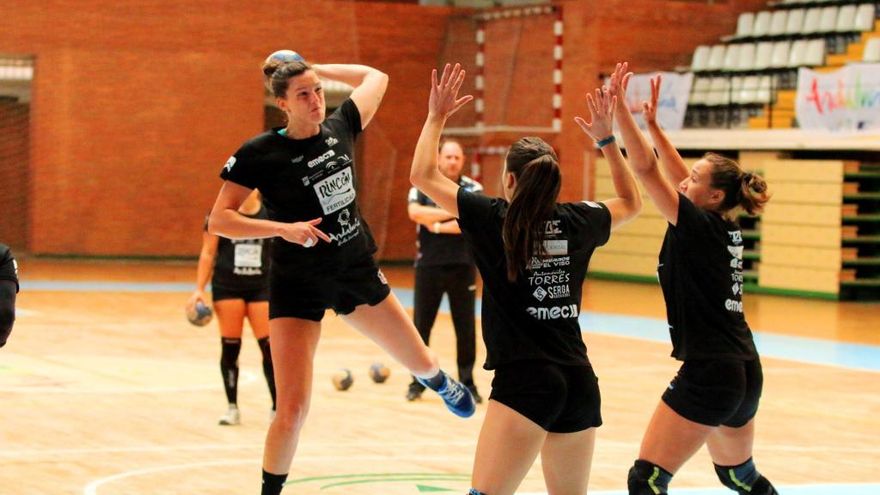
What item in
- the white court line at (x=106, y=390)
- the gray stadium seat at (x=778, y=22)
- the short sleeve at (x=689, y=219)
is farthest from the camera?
the gray stadium seat at (x=778, y=22)

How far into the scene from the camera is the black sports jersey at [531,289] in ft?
16.8

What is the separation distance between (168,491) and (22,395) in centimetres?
394

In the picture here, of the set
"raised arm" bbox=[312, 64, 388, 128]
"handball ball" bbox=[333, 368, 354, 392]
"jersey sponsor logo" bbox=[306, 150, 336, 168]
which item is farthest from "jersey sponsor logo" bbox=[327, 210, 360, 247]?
"handball ball" bbox=[333, 368, 354, 392]

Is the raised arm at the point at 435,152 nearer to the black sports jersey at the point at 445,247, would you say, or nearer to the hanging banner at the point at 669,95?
the black sports jersey at the point at 445,247

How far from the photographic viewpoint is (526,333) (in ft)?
16.8

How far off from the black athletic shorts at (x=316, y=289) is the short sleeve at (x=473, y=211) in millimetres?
1349

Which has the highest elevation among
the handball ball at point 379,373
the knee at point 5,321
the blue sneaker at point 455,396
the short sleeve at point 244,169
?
the short sleeve at point 244,169

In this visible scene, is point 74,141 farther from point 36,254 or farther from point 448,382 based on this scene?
point 448,382

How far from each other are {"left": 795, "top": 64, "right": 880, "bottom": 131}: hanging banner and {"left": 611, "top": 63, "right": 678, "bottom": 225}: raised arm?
47.5ft

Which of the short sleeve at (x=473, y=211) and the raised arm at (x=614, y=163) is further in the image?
the raised arm at (x=614, y=163)

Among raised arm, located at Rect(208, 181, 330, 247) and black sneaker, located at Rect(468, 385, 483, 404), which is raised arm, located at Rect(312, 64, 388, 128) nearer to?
raised arm, located at Rect(208, 181, 330, 247)

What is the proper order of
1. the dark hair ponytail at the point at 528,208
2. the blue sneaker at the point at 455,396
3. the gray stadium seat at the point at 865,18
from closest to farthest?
the dark hair ponytail at the point at 528,208 < the blue sneaker at the point at 455,396 < the gray stadium seat at the point at 865,18

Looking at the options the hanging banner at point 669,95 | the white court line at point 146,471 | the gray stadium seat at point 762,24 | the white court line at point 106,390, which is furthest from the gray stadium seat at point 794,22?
the white court line at point 146,471

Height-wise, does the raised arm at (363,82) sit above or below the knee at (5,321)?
above
